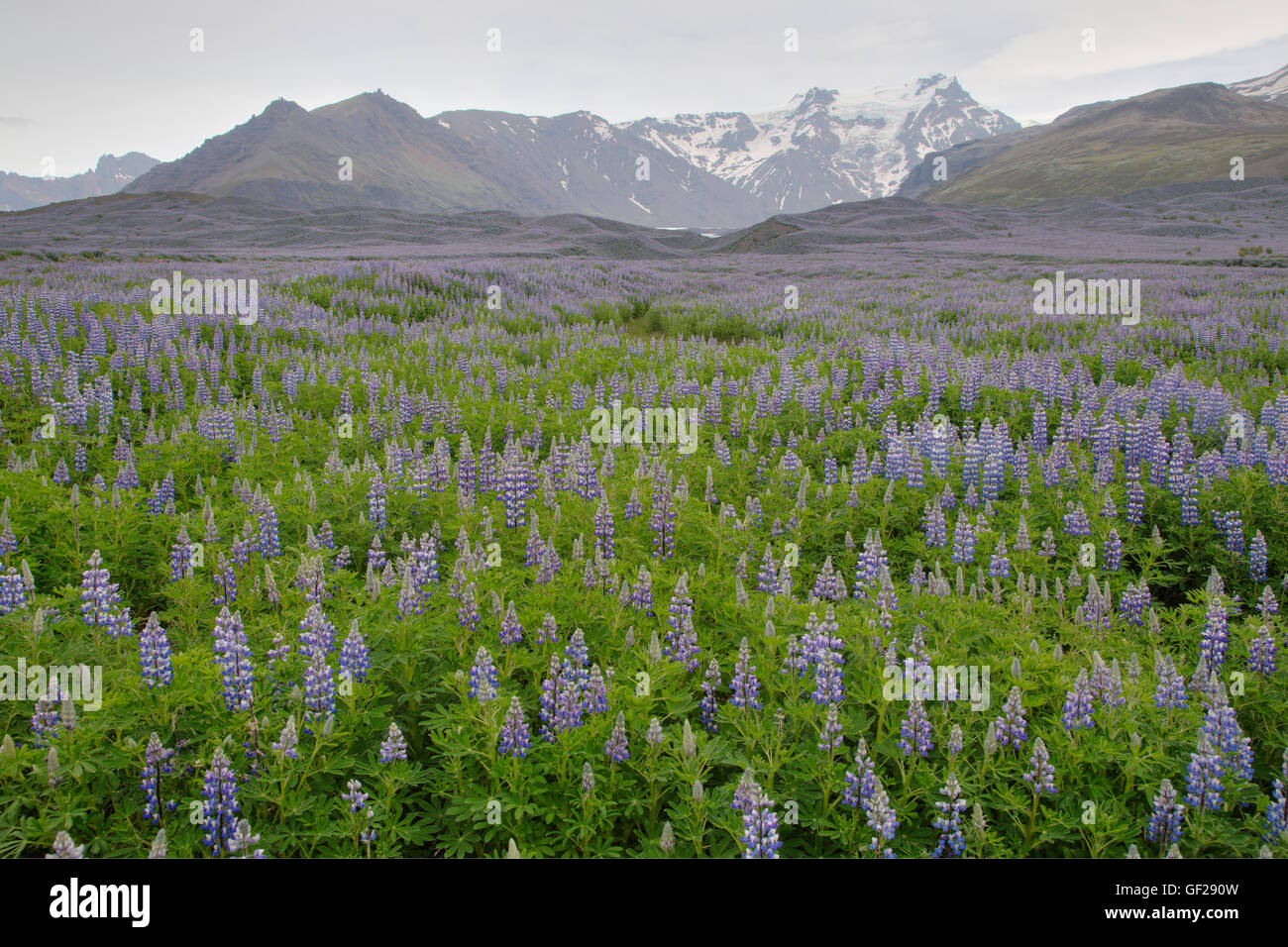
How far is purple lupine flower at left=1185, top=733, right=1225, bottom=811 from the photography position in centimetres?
337

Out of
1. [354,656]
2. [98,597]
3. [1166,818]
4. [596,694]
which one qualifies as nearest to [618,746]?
[596,694]

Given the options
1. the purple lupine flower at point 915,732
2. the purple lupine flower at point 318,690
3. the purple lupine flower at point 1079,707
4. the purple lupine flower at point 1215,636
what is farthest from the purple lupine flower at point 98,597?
the purple lupine flower at point 1215,636

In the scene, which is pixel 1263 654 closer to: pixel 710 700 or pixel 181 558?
pixel 710 700

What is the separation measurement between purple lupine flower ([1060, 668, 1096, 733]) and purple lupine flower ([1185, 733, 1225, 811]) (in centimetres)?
44

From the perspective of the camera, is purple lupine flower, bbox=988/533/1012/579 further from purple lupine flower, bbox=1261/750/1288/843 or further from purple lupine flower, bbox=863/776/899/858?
purple lupine flower, bbox=863/776/899/858

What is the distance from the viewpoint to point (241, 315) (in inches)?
569

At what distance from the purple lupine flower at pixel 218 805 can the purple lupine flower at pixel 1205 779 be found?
4.14 m

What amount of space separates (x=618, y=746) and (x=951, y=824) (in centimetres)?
149

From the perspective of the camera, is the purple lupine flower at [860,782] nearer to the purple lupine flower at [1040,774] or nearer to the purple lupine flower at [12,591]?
the purple lupine flower at [1040,774]

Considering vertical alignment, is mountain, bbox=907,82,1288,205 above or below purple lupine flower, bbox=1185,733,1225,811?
above

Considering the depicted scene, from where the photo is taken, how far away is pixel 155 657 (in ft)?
12.4

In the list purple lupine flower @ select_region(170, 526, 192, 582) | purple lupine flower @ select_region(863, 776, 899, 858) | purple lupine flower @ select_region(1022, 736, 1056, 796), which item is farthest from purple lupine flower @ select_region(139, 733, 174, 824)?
purple lupine flower @ select_region(1022, 736, 1056, 796)

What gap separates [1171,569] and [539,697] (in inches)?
224

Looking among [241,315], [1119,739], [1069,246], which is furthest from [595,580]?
[1069,246]
